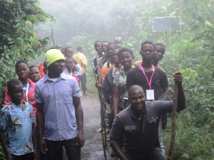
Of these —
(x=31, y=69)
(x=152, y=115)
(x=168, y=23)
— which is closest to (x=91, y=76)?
(x=168, y=23)

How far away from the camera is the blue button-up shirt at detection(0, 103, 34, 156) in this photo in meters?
6.04

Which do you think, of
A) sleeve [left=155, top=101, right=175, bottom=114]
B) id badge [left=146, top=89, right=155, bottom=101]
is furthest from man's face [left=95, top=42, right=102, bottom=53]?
sleeve [left=155, top=101, right=175, bottom=114]

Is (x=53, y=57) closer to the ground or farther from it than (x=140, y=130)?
farther from it

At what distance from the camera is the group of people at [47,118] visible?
609 centimetres

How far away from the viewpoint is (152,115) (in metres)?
5.58

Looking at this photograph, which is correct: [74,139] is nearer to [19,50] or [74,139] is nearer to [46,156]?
[46,156]

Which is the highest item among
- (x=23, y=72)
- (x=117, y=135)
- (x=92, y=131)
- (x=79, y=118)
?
(x=23, y=72)

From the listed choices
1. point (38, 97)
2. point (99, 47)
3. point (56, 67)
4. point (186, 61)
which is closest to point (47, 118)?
point (38, 97)

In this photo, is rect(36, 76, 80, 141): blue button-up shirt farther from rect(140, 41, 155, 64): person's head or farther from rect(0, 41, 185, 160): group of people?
rect(140, 41, 155, 64): person's head

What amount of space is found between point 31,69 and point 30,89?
1231mm

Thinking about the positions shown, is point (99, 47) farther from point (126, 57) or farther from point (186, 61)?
point (126, 57)

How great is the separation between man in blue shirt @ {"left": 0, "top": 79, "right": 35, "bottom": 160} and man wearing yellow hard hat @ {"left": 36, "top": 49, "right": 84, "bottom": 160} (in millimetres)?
207

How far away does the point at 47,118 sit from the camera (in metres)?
6.24

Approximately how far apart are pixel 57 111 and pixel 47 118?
0.19 metres
